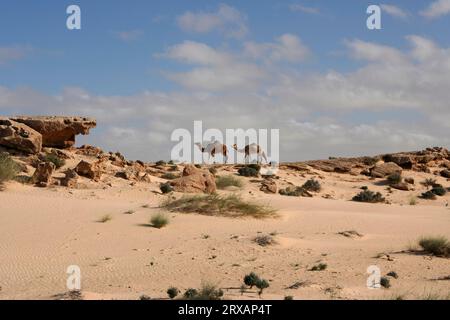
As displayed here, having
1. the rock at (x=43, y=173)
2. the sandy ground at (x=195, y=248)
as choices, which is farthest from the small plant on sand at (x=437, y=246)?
the rock at (x=43, y=173)

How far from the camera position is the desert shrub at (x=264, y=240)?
11969 mm

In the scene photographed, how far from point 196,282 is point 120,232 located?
4353mm

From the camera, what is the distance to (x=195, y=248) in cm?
1191

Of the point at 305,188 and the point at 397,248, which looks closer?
the point at 397,248

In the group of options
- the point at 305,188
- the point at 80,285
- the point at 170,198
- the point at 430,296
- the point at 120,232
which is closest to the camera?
the point at 430,296

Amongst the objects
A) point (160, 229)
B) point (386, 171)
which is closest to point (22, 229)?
point (160, 229)

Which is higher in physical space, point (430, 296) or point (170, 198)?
point (170, 198)

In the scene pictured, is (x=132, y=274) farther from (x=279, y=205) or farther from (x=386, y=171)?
(x=386, y=171)

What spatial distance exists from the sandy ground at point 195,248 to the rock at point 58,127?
199 inches

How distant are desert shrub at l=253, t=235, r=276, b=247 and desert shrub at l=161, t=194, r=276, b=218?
3053 mm

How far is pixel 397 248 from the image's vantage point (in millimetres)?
12141

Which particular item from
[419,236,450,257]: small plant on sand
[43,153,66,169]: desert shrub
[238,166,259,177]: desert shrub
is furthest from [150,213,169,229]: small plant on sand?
[238,166,259,177]: desert shrub

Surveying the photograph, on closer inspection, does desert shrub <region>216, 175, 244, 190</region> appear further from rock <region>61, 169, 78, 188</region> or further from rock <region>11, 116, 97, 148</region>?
rock <region>11, 116, 97, 148</region>

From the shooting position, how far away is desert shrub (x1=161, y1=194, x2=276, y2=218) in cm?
1545
